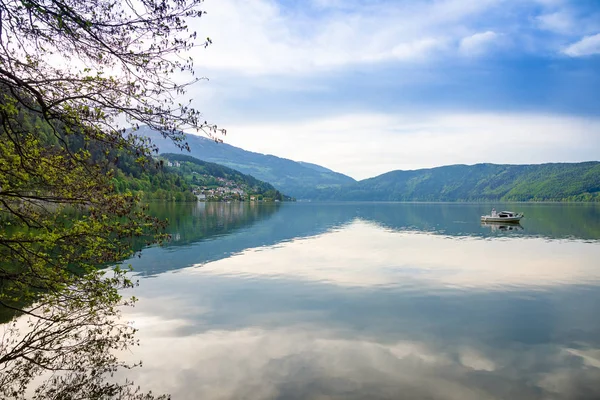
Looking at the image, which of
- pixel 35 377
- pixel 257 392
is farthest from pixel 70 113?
pixel 257 392

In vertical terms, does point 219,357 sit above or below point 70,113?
below

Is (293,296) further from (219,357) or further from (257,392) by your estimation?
(257,392)

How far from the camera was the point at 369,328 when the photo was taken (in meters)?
18.7

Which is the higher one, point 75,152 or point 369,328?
point 75,152

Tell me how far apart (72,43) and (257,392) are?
11505 millimetres

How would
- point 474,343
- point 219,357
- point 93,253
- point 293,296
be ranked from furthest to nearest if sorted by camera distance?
point 293,296 → point 474,343 → point 219,357 → point 93,253

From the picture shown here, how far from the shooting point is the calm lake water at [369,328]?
12789 millimetres

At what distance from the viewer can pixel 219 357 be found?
14.9 metres

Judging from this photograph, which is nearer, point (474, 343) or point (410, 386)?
point (410, 386)

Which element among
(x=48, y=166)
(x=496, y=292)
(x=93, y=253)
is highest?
(x=48, y=166)

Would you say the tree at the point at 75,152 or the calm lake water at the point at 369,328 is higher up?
the tree at the point at 75,152

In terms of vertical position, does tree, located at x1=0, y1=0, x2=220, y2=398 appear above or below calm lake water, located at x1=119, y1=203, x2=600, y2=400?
above

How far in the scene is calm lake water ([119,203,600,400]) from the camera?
12.8 meters

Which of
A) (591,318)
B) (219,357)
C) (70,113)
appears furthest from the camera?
(591,318)
